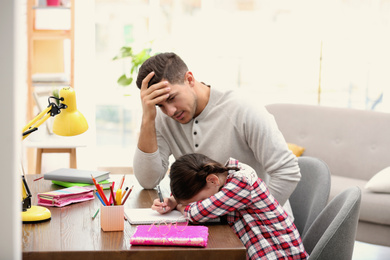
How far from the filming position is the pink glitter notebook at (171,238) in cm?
128

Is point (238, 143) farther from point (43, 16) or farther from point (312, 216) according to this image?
point (43, 16)

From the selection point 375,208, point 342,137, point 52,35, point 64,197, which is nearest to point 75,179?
point 64,197

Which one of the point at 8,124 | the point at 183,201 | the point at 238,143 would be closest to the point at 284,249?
the point at 183,201

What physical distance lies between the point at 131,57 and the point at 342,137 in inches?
87.7

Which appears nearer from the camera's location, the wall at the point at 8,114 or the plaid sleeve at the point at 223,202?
the wall at the point at 8,114

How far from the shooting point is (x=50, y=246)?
1.26 m

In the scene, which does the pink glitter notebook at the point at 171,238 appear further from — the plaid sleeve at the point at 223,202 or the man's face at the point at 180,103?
the man's face at the point at 180,103

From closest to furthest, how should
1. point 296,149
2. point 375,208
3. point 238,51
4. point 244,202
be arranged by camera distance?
point 244,202, point 375,208, point 296,149, point 238,51

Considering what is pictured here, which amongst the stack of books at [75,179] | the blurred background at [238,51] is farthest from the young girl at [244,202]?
the blurred background at [238,51]

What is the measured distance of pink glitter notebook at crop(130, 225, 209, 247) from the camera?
1.28m

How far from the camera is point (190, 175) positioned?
1.54 metres

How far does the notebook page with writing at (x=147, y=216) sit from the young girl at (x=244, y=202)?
0.03 m

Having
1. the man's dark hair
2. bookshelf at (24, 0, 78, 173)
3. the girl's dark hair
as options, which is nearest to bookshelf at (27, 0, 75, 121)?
bookshelf at (24, 0, 78, 173)

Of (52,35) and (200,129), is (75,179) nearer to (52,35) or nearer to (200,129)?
(200,129)
